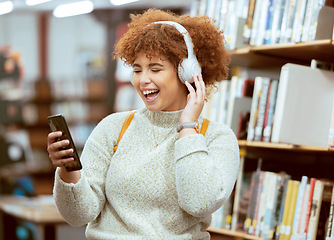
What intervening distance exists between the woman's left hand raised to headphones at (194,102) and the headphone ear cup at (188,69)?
1cm

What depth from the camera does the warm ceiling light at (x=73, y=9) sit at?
556 cm

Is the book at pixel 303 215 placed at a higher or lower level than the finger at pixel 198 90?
lower

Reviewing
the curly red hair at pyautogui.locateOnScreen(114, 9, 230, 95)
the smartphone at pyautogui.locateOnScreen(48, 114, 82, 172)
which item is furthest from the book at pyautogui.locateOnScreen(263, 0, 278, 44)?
the smartphone at pyautogui.locateOnScreen(48, 114, 82, 172)

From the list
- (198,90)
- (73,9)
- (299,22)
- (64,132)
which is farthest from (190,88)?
(73,9)

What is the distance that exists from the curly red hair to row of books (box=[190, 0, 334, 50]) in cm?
49

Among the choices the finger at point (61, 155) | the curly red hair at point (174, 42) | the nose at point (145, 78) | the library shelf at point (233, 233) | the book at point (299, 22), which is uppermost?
the book at point (299, 22)

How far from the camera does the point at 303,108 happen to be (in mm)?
1874

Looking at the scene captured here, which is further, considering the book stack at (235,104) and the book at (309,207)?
the book stack at (235,104)

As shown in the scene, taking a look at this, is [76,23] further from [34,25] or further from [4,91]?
[4,91]

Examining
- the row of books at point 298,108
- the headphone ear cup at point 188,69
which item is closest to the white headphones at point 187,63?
the headphone ear cup at point 188,69

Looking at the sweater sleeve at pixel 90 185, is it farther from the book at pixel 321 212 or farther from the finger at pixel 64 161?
the book at pixel 321 212

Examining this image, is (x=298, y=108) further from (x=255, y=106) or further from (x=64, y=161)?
(x=64, y=161)

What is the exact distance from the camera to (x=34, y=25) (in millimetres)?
6086

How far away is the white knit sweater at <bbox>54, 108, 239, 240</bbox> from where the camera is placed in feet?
4.28
